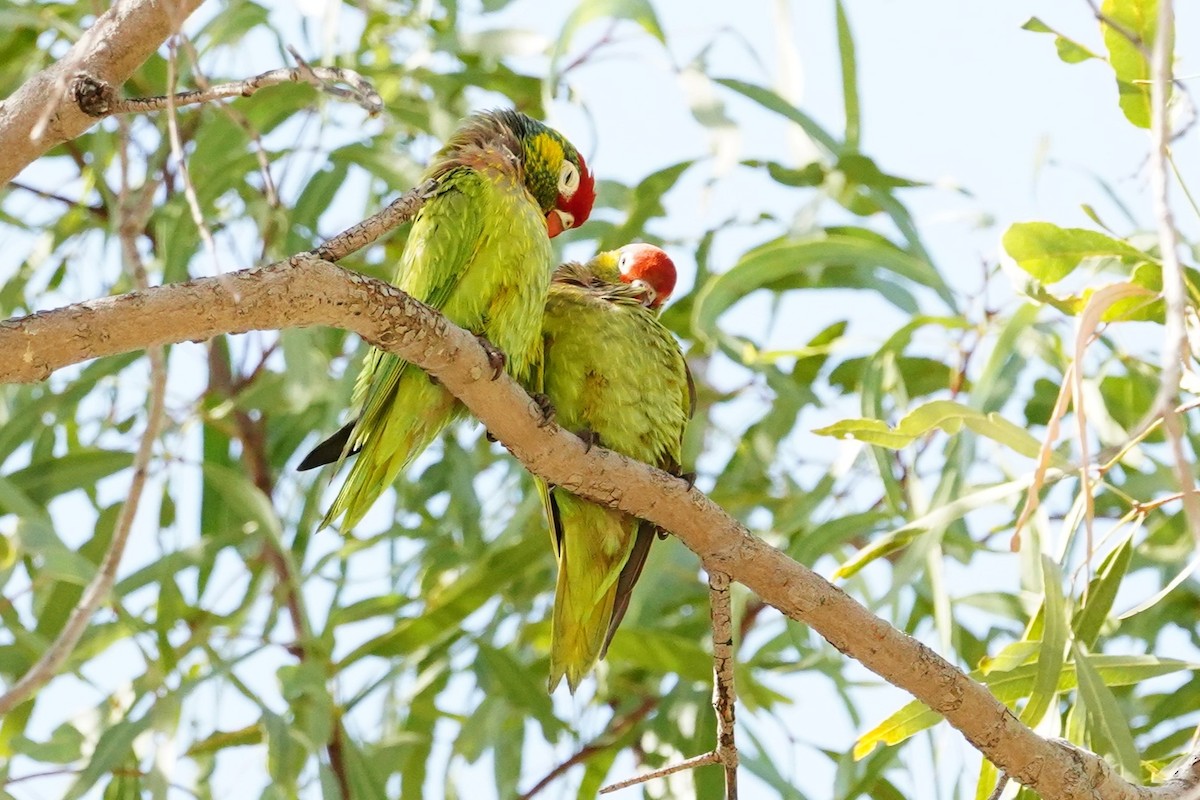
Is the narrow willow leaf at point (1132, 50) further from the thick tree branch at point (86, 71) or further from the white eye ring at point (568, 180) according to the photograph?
the thick tree branch at point (86, 71)

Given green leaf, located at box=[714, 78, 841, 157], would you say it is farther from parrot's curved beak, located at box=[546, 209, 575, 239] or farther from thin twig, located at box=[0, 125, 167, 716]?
thin twig, located at box=[0, 125, 167, 716]

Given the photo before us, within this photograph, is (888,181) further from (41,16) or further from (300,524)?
→ (41,16)

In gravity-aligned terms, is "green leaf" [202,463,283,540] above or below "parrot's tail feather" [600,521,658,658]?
above

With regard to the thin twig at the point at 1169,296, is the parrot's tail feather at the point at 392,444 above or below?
above

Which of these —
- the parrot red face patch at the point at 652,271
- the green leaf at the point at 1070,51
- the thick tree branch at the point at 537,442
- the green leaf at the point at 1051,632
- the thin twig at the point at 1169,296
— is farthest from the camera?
the parrot red face patch at the point at 652,271

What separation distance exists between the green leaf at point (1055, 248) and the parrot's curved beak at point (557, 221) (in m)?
0.92

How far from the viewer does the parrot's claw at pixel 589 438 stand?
1.84 m

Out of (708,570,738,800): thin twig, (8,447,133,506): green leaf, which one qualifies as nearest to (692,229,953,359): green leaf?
(708,570,738,800): thin twig

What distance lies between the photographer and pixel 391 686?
117 inches

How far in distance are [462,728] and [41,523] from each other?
3.01 feet

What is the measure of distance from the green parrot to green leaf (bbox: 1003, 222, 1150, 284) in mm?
718

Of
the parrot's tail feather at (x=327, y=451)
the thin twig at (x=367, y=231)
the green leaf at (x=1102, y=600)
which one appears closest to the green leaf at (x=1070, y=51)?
the green leaf at (x=1102, y=600)

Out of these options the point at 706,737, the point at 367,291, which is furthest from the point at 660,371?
the point at 367,291

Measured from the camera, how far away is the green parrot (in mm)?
1960
